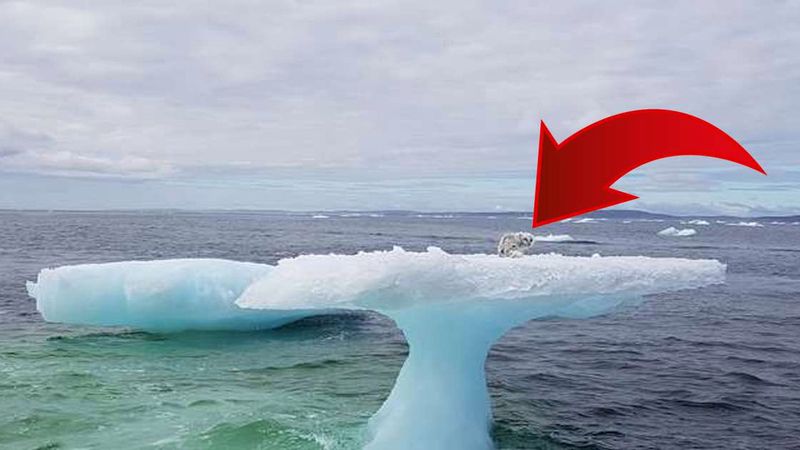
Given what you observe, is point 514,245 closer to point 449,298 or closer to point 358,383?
point 449,298

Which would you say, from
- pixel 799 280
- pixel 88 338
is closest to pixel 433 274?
Answer: pixel 88 338

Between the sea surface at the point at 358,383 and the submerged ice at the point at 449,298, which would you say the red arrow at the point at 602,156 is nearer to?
the submerged ice at the point at 449,298

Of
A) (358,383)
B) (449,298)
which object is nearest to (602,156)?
(449,298)

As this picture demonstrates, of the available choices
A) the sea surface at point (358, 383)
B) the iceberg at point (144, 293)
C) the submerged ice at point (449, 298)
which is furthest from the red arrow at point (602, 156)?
the iceberg at point (144, 293)

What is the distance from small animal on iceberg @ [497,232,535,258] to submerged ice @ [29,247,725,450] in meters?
0.32

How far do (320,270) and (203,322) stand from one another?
11.4 meters

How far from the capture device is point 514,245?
10.3m

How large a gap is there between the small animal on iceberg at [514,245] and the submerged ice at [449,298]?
0.32 metres

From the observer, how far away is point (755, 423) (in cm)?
1141

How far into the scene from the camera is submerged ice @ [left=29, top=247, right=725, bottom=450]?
739 cm

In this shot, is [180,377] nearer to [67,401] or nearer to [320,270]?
[67,401]

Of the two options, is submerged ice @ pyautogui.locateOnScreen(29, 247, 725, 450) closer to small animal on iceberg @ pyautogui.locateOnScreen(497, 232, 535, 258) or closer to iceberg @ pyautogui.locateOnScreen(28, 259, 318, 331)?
small animal on iceberg @ pyautogui.locateOnScreen(497, 232, 535, 258)

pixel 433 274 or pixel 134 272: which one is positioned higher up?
pixel 433 274

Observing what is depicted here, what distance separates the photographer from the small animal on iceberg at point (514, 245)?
10148 mm
